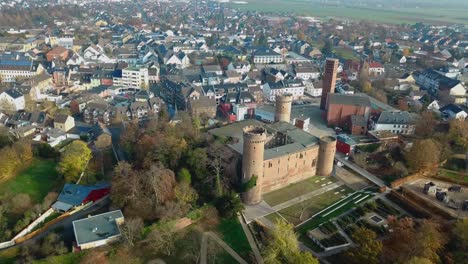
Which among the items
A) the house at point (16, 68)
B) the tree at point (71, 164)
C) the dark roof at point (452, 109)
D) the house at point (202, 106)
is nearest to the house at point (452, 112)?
the dark roof at point (452, 109)

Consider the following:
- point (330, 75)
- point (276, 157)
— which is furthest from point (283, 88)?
point (276, 157)

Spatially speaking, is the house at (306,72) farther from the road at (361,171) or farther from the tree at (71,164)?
the tree at (71,164)

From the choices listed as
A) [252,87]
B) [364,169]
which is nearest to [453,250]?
[364,169]

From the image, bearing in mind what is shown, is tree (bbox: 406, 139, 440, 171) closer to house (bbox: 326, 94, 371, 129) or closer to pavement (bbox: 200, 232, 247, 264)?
house (bbox: 326, 94, 371, 129)

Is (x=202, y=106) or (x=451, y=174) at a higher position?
(x=202, y=106)

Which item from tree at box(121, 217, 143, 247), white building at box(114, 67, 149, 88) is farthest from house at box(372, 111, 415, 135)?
white building at box(114, 67, 149, 88)

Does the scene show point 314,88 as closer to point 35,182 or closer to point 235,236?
point 235,236
